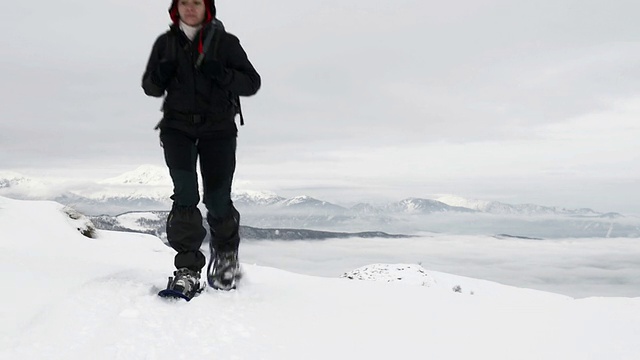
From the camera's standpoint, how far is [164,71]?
12.0 feet

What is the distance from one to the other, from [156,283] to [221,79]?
73.5 inches

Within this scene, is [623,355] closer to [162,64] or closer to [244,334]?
[244,334]

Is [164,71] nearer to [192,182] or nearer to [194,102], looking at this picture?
[194,102]

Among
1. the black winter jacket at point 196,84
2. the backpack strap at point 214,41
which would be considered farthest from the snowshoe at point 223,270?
the backpack strap at point 214,41

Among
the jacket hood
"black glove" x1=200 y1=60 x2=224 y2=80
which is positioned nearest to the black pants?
"black glove" x1=200 y1=60 x2=224 y2=80

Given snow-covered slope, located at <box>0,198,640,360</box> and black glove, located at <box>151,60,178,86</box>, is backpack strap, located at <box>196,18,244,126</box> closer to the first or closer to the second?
black glove, located at <box>151,60,178,86</box>

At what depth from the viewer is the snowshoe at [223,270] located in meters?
4.06

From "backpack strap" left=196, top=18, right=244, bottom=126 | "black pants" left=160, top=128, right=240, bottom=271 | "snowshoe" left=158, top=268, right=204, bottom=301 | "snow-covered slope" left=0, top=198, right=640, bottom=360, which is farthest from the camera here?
"black pants" left=160, top=128, right=240, bottom=271

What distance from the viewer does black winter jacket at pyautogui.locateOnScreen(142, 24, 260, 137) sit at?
3.77m

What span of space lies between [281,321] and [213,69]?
2.11 metres

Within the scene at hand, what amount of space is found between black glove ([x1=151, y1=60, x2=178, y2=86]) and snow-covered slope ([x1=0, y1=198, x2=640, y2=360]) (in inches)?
68.4

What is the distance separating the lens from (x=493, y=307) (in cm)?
386

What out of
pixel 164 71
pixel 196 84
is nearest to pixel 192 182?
pixel 196 84

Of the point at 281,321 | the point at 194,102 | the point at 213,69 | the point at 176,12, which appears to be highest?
the point at 176,12
